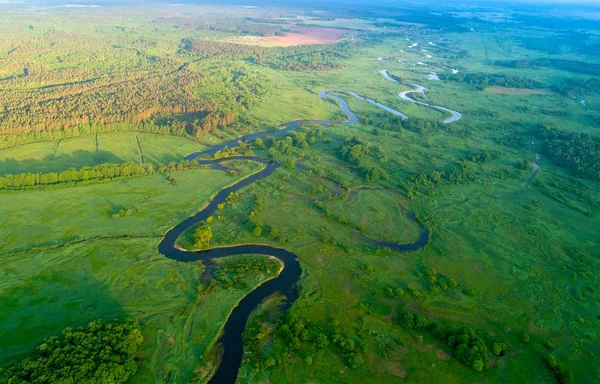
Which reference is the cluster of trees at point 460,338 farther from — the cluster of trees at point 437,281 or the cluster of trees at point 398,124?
the cluster of trees at point 398,124

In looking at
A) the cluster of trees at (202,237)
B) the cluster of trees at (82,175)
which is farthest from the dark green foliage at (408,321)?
the cluster of trees at (82,175)

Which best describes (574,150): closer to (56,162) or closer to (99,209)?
(99,209)

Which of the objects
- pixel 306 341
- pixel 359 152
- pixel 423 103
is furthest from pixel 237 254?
pixel 423 103

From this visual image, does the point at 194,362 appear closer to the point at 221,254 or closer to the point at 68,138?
the point at 221,254

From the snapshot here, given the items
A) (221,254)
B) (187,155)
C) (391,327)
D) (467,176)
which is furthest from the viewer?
(187,155)

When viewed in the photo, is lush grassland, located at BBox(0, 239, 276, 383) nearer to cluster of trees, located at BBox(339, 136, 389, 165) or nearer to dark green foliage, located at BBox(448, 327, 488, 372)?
dark green foliage, located at BBox(448, 327, 488, 372)

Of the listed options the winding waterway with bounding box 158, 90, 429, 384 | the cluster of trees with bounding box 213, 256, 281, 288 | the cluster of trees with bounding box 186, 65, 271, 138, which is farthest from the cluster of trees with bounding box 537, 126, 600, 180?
the cluster of trees with bounding box 186, 65, 271, 138

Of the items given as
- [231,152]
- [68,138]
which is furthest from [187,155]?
[68,138]
